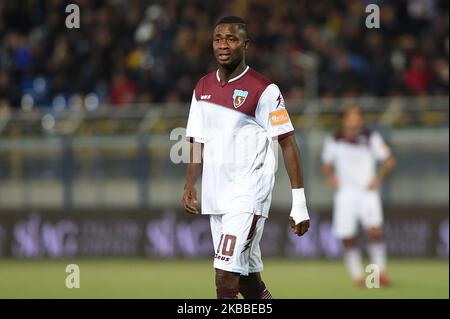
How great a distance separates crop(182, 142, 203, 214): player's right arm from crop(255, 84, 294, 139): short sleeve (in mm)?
598

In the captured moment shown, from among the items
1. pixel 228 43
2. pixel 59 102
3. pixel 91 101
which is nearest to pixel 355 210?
pixel 91 101

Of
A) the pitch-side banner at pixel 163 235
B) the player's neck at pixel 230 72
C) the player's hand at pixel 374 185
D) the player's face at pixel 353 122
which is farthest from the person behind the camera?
the pitch-side banner at pixel 163 235

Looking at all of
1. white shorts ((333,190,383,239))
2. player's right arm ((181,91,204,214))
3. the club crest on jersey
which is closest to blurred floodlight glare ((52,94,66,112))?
white shorts ((333,190,383,239))

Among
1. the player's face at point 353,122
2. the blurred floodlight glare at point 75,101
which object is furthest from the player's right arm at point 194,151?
→ the blurred floodlight glare at point 75,101

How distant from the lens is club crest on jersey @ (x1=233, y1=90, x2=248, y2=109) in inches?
342

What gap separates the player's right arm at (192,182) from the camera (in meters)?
8.82

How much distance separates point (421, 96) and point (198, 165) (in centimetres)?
1177

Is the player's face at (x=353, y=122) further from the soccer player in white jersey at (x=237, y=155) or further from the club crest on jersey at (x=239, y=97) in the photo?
the club crest on jersey at (x=239, y=97)

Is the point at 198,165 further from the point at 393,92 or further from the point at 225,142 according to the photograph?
the point at 393,92

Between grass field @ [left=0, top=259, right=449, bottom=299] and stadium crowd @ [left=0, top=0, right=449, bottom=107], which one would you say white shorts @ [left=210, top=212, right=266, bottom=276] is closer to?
grass field @ [left=0, top=259, right=449, bottom=299]

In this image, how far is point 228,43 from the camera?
8.59 m

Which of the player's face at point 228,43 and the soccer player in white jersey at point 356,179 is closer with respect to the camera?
the player's face at point 228,43

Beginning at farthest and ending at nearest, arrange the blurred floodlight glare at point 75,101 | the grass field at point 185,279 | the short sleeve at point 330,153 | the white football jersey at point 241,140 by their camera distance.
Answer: the blurred floodlight glare at point 75,101 < the short sleeve at point 330,153 < the grass field at point 185,279 < the white football jersey at point 241,140
